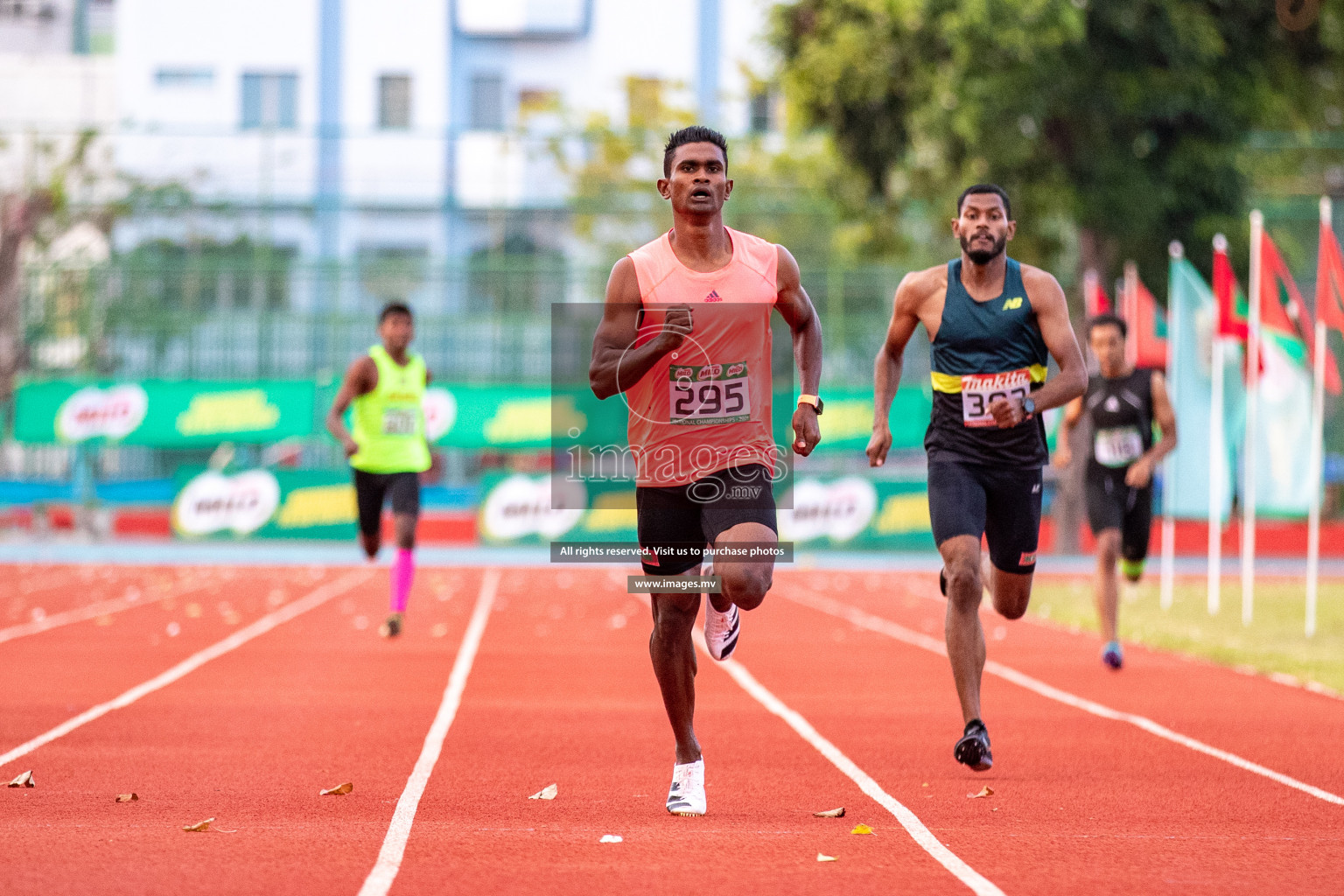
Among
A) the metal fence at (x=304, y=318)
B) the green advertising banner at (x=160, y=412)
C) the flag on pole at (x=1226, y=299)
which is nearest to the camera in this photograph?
the flag on pole at (x=1226, y=299)

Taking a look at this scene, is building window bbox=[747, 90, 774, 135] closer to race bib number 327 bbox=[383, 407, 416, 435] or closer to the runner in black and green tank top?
race bib number 327 bbox=[383, 407, 416, 435]

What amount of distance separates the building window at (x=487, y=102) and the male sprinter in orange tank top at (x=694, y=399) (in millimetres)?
43287

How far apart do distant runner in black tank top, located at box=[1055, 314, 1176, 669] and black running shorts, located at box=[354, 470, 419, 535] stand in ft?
14.7

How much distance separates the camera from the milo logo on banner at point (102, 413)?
2678 centimetres

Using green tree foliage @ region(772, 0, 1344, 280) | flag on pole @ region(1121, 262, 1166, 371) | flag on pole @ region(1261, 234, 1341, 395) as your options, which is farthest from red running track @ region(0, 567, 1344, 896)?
green tree foliage @ region(772, 0, 1344, 280)

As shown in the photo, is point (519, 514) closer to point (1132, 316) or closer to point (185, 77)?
point (1132, 316)

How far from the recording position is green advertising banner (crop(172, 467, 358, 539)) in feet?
86.9

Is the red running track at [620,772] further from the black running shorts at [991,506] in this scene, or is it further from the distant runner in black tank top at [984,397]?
the black running shorts at [991,506]

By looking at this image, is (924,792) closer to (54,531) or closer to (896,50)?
(896,50)

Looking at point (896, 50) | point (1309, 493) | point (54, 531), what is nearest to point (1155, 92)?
point (896, 50)

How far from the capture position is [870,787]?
22.8ft

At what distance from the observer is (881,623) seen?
15938 millimetres

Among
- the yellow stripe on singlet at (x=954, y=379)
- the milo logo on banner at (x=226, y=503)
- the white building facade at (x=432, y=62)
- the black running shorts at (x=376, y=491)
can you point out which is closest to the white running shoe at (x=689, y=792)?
the yellow stripe on singlet at (x=954, y=379)

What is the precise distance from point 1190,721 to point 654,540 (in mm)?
4048
